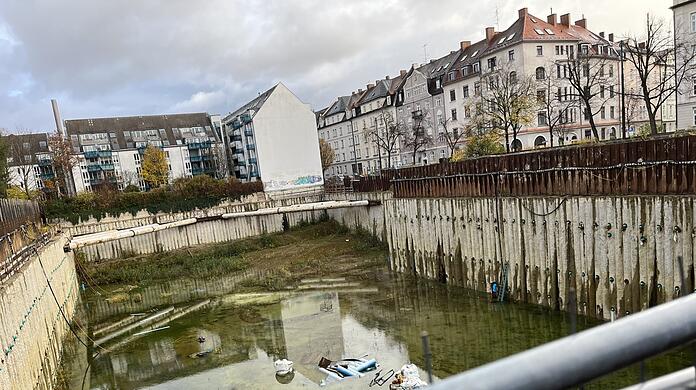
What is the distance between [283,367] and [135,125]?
62461 millimetres

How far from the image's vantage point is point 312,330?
1630 cm

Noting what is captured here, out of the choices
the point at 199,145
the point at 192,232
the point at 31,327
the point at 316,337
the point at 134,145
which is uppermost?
the point at 134,145

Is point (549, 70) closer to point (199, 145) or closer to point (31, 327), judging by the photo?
point (31, 327)

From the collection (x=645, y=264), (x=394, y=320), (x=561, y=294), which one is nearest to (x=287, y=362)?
(x=394, y=320)

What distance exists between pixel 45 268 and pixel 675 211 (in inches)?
835

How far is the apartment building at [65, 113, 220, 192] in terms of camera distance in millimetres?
60625

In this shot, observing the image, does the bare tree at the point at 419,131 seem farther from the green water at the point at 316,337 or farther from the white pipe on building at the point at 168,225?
the green water at the point at 316,337

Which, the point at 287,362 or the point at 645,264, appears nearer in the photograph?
the point at 645,264

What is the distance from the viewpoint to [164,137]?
6556 centimetres

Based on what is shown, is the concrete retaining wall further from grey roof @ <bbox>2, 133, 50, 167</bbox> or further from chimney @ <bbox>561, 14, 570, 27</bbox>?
chimney @ <bbox>561, 14, 570, 27</bbox>

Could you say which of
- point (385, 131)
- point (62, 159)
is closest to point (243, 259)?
point (62, 159)

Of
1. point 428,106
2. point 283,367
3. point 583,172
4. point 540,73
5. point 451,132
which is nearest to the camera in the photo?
point 283,367

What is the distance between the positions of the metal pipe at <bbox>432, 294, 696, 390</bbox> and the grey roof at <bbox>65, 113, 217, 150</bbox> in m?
70.3

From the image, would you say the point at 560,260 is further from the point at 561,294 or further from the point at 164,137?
the point at 164,137
